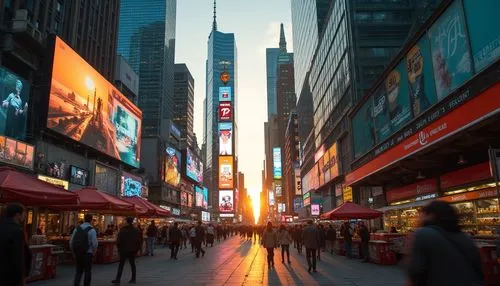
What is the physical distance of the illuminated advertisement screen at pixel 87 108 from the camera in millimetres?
32031

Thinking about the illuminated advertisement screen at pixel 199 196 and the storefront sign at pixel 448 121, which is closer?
the storefront sign at pixel 448 121

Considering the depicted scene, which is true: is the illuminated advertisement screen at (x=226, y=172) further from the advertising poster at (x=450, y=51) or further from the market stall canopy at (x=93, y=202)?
the advertising poster at (x=450, y=51)

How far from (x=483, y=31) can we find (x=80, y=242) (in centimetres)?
1337

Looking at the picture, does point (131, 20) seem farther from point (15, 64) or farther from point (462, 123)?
point (462, 123)

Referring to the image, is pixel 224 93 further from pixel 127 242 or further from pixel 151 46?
pixel 151 46

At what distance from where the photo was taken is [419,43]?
58.1 ft

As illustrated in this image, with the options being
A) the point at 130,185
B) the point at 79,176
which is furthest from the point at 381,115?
the point at 130,185

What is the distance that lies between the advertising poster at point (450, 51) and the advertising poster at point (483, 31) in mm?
399

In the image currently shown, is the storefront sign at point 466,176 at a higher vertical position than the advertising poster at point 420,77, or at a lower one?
lower

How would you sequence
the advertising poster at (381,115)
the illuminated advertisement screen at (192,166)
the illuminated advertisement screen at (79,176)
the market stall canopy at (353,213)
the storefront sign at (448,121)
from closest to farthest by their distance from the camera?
the storefront sign at (448,121) < the market stall canopy at (353,213) < the advertising poster at (381,115) < the illuminated advertisement screen at (79,176) < the illuminated advertisement screen at (192,166)

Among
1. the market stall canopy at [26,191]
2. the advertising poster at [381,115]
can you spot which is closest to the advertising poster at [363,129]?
the advertising poster at [381,115]

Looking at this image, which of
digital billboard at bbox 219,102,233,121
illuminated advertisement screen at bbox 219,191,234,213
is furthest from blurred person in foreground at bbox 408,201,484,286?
illuminated advertisement screen at bbox 219,191,234,213

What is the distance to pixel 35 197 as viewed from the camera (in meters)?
11.1

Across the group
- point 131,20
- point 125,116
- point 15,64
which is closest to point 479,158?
point 15,64
